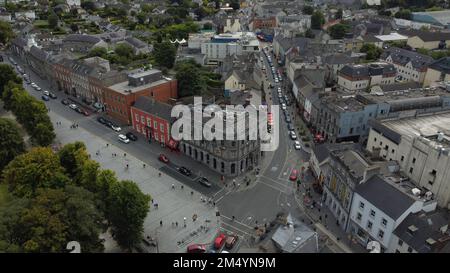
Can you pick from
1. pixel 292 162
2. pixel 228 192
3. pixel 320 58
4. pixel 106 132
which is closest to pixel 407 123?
pixel 292 162

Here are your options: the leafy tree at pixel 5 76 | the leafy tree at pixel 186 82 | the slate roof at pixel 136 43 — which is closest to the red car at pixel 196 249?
the leafy tree at pixel 186 82

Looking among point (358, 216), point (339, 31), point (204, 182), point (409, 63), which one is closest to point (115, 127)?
point (204, 182)

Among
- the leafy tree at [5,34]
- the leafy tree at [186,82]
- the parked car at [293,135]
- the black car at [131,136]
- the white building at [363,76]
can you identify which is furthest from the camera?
the leafy tree at [5,34]

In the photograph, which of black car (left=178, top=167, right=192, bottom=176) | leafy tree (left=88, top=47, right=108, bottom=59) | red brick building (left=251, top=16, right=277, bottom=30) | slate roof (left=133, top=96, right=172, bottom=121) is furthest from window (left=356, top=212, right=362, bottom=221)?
red brick building (left=251, top=16, right=277, bottom=30)

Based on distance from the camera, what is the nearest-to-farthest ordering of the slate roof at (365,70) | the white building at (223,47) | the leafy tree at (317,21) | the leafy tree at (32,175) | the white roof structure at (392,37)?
the leafy tree at (32,175) → the slate roof at (365,70) → the white building at (223,47) → the white roof structure at (392,37) → the leafy tree at (317,21)

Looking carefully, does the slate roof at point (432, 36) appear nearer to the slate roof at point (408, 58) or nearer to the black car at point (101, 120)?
the slate roof at point (408, 58)

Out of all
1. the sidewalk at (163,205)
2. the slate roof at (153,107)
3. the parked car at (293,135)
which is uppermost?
the slate roof at (153,107)
